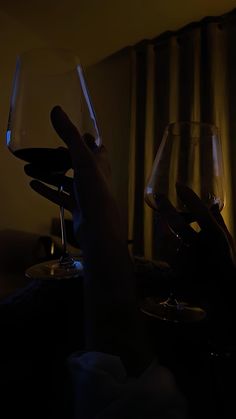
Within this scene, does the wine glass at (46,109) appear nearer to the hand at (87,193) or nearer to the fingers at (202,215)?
the hand at (87,193)

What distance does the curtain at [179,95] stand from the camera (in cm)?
177

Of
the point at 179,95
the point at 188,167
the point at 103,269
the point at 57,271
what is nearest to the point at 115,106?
the point at 179,95

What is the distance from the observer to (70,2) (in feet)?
5.27

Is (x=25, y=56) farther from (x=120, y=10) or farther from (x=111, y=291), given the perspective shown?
(x=120, y=10)

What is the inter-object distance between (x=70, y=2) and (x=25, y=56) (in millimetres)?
1274

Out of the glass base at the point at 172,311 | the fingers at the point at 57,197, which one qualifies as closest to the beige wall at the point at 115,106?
the fingers at the point at 57,197

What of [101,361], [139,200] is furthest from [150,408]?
[139,200]

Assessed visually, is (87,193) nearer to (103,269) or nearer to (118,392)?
(103,269)

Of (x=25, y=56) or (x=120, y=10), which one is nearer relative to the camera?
(x=25, y=56)

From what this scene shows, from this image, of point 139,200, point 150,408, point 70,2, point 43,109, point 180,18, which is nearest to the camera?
point 150,408

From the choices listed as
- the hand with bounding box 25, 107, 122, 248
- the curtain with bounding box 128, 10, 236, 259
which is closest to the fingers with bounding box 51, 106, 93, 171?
the hand with bounding box 25, 107, 122, 248

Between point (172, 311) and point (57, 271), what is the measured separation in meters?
0.18

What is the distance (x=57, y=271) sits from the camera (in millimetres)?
510

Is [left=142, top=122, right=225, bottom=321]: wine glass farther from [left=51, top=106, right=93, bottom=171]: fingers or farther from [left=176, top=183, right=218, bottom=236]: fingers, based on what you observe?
[left=51, top=106, right=93, bottom=171]: fingers
